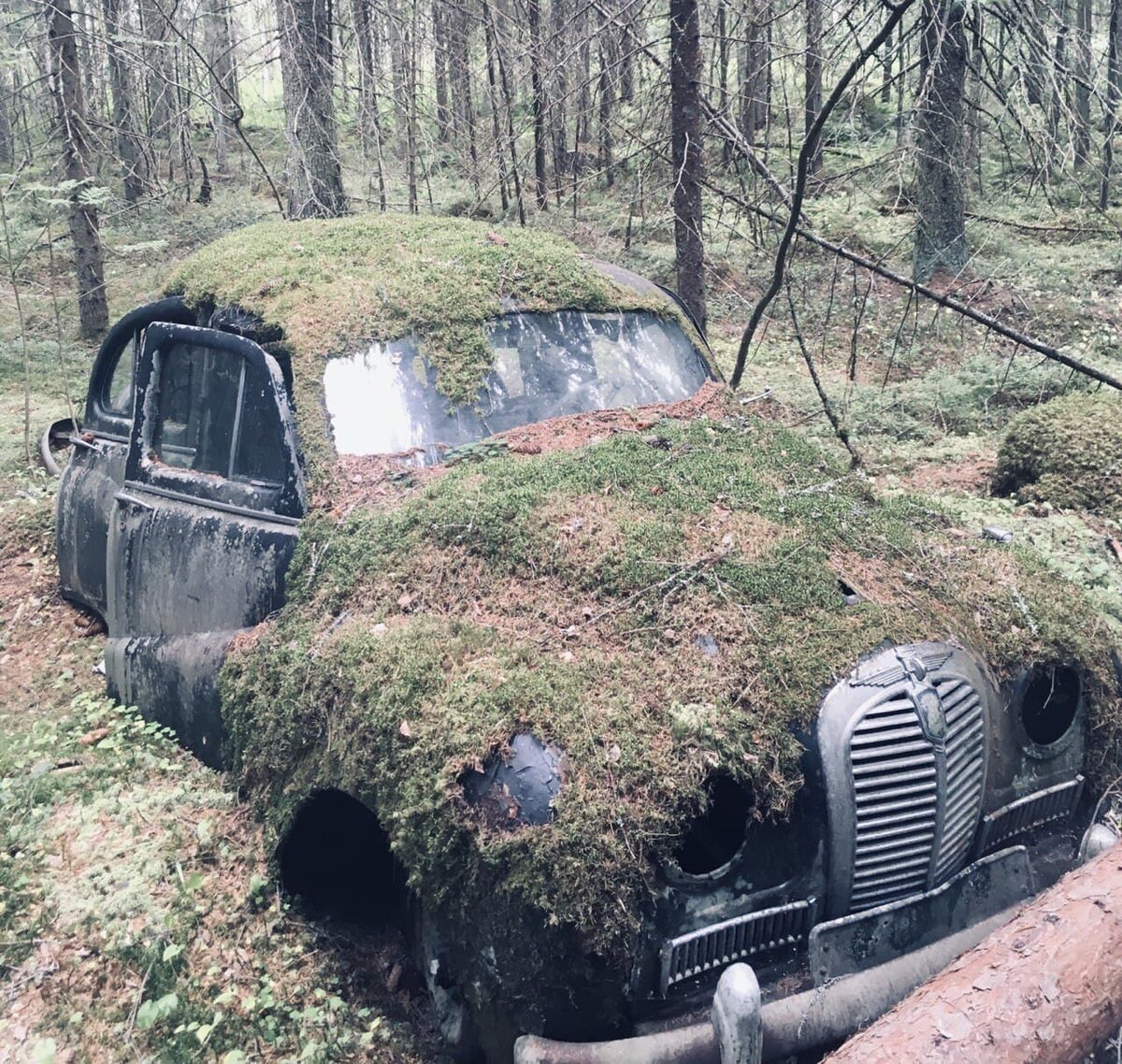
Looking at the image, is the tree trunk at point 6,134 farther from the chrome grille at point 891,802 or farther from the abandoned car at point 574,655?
the chrome grille at point 891,802

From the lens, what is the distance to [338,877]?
3568mm

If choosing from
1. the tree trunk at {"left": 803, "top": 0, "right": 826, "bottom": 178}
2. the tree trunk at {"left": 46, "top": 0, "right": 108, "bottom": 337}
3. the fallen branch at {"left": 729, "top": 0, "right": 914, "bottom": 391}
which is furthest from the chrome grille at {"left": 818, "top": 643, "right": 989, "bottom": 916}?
the tree trunk at {"left": 46, "top": 0, "right": 108, "bottom": 337}

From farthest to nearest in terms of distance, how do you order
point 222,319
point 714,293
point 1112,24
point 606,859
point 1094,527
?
point 1112,24, point 714,293, point 1094,527, point 222,319, point 606,859

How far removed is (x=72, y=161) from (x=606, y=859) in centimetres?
1357

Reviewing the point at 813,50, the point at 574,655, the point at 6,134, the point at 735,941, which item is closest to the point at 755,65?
the point at 813,50

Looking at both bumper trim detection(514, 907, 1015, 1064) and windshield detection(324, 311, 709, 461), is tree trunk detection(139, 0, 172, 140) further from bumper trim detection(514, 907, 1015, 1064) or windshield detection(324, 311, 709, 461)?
bumper trim detection(514, 907, 1015, 1064)

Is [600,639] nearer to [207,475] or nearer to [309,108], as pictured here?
[207,475]

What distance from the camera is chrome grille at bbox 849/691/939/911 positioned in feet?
8.91

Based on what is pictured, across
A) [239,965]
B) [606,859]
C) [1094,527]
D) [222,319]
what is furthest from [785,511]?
[1094,527]

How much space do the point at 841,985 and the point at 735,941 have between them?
28 cm

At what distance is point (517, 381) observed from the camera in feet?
14.7

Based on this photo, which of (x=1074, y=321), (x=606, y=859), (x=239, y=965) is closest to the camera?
(x=606, y=859)

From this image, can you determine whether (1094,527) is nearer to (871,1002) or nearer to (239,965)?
(871,1002)

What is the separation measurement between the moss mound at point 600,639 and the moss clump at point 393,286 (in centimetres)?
71
